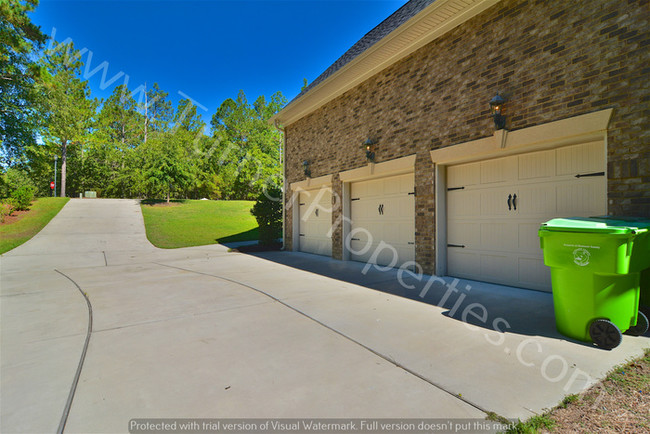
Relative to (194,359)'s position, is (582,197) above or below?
above

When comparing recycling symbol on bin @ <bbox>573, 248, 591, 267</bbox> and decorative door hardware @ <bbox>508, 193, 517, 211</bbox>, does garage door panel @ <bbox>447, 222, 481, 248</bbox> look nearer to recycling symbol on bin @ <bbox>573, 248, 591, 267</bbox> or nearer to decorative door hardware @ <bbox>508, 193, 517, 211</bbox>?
decorative door hardware @ <bbox>508, 193, 517, 211</bbox>

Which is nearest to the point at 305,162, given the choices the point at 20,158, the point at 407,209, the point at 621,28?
the point at 407,209

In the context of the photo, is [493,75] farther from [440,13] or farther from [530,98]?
[440,13]

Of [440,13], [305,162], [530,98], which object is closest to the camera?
[530,98]

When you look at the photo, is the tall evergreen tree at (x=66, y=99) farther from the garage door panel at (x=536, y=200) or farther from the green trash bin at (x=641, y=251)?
the green trash bin at (x=641, y=251)

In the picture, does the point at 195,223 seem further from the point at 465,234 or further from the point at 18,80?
the point at 465,234

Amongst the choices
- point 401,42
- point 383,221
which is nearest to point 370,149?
point 383,221

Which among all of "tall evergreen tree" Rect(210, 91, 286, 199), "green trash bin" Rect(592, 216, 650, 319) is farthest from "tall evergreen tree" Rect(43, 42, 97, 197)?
"green trash bin" Rect(592, 216, 650, 319)

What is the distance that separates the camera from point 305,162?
34.9ft

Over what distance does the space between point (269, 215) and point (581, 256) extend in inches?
436

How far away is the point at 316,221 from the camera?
10672 millimetres

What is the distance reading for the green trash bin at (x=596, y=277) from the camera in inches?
108

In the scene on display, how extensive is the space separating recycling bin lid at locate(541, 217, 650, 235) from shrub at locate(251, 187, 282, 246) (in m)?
10.7

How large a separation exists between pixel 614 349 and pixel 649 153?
2358 mm
